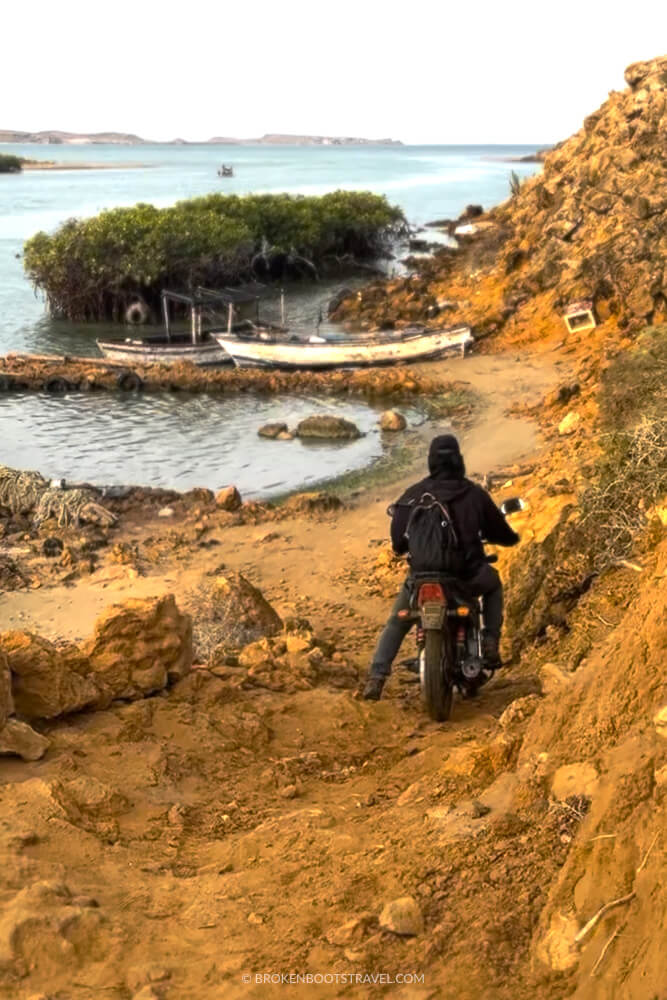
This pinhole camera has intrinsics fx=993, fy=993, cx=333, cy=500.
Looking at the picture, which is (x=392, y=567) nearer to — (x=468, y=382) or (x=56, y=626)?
(x=56, y=626)

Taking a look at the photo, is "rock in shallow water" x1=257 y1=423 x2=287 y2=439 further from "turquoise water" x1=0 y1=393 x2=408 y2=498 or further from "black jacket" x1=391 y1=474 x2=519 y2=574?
"black jacket" x1=391 y1=474 x2=519 y2=574

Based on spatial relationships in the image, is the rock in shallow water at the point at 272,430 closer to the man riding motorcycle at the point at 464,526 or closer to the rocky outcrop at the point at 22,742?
the man riding motorcycle at the point at 464,526

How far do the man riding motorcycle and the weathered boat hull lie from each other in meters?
21.7

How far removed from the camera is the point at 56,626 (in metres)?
10.7

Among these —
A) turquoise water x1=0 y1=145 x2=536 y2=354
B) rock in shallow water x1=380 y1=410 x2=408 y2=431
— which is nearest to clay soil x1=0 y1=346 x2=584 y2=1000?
rock in shallow water x1=380 y1=410 x2=408 y2=431

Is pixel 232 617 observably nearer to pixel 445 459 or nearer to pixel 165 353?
pixel 445 459

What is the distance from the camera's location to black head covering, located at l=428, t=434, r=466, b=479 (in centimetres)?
576

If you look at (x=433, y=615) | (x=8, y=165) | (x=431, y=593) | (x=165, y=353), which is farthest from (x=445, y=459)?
(x=8, y=165)

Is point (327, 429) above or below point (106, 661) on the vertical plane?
below

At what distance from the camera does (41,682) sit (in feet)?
18.8

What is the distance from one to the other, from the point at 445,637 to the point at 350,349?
21225 millimetres

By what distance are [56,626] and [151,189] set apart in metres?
111

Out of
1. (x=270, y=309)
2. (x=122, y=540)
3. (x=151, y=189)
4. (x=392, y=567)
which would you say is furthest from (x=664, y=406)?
(x=151, y=189)

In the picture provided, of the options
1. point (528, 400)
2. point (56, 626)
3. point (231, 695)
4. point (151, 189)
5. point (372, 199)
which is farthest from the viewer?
point (151, 189)
